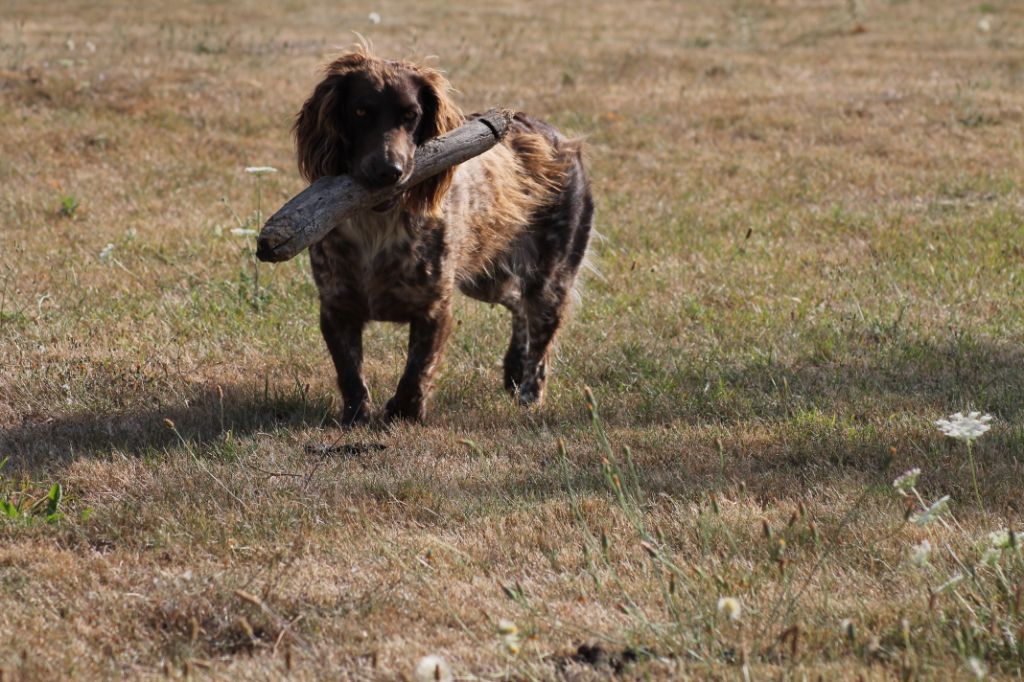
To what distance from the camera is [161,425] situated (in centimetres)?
563

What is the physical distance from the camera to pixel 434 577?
4.04 m

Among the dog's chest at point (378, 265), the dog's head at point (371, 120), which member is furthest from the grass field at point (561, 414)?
the dog's head at point (371, 120)

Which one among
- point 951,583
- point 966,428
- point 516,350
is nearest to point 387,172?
point 516,350

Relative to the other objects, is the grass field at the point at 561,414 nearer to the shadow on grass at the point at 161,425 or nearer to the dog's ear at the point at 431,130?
the shadow on grass at the point at 161,425

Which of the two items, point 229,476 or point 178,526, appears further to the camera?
point 229,476

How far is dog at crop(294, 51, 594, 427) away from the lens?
5319 mm

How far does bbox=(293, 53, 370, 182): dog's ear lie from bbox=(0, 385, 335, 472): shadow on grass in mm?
1050

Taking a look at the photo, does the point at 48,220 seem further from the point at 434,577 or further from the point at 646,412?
the point at 434,577

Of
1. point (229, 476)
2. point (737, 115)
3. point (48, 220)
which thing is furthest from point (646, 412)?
point (737, 115)

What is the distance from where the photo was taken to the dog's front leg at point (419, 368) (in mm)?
5727

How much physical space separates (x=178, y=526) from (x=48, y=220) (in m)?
5.49

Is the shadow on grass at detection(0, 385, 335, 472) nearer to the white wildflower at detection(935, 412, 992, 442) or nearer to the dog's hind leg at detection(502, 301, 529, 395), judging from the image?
the dog's hind leg at detection(502, 301, 529, 395)

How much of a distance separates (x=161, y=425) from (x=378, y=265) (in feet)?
3.74

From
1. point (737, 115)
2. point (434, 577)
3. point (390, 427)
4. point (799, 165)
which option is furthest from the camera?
point (737, 115)
